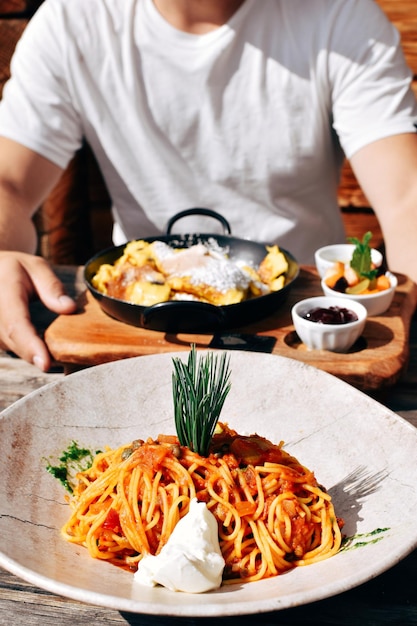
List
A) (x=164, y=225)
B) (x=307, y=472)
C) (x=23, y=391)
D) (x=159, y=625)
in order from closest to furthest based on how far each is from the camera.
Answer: (x=159, y=625)
(x=307, y=472)
(x=23, y=391)
(x=164, y=225)

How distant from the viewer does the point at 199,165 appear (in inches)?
113

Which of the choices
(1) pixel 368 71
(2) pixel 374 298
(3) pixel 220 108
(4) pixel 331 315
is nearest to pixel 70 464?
(4) pixel 331 315

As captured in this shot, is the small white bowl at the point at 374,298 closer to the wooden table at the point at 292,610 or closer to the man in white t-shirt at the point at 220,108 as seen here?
the man in white t-shirt at the point at 220,108

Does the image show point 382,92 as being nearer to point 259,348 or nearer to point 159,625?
point 259,348

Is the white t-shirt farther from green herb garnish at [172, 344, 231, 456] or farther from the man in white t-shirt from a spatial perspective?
green herb garnish at [172, 344, 231, 456]

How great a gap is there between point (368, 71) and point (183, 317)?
4.67 ft

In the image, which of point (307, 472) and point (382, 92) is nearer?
point (307, 472)

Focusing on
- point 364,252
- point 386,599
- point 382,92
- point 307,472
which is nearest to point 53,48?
point 382,92

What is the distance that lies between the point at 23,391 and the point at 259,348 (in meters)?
0.59

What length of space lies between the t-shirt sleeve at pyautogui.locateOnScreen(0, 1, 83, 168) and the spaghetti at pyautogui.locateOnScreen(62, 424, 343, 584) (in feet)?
6.31

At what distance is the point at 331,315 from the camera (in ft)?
5.53

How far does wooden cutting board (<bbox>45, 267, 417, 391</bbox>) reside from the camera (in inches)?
63.1

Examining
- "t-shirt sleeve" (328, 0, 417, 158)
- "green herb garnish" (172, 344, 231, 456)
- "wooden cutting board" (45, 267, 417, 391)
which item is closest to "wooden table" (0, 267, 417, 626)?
"green herb garnish" (172, 344, 231, 456)

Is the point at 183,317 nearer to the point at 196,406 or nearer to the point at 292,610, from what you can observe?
the point at 196,406
